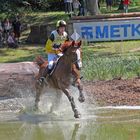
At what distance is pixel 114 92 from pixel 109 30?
12227 mm

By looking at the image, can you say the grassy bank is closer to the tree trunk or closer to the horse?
the horse

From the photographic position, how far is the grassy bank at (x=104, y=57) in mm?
17297

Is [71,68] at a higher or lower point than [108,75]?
higher

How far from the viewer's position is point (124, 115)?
13.1 metres

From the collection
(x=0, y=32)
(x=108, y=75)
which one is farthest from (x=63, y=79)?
(x=0, y=32)

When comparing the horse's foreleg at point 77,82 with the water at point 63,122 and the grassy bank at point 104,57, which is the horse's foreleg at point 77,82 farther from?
the grassy bank at point 104,57

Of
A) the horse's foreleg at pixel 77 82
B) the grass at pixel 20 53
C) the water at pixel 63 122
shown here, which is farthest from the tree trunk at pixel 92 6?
the horse's foreleg at pixel 77 82

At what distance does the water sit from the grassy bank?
2817 mm

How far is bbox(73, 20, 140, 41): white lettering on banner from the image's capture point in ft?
89.9

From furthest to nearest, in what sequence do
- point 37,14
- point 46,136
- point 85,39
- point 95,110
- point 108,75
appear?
1. point 37,14
2. point 85,39
3. point 108,75
4. point 95,110
5. point 46,136

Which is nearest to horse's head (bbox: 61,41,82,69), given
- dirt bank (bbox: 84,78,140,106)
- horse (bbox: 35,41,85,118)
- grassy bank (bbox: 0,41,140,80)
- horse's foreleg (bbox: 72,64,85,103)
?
horse (bbox: 35,41,85,118)

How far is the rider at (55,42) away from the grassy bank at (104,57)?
3.69 metres

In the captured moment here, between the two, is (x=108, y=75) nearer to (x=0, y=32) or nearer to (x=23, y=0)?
(x=0, y=32)

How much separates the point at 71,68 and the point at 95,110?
166 cm
